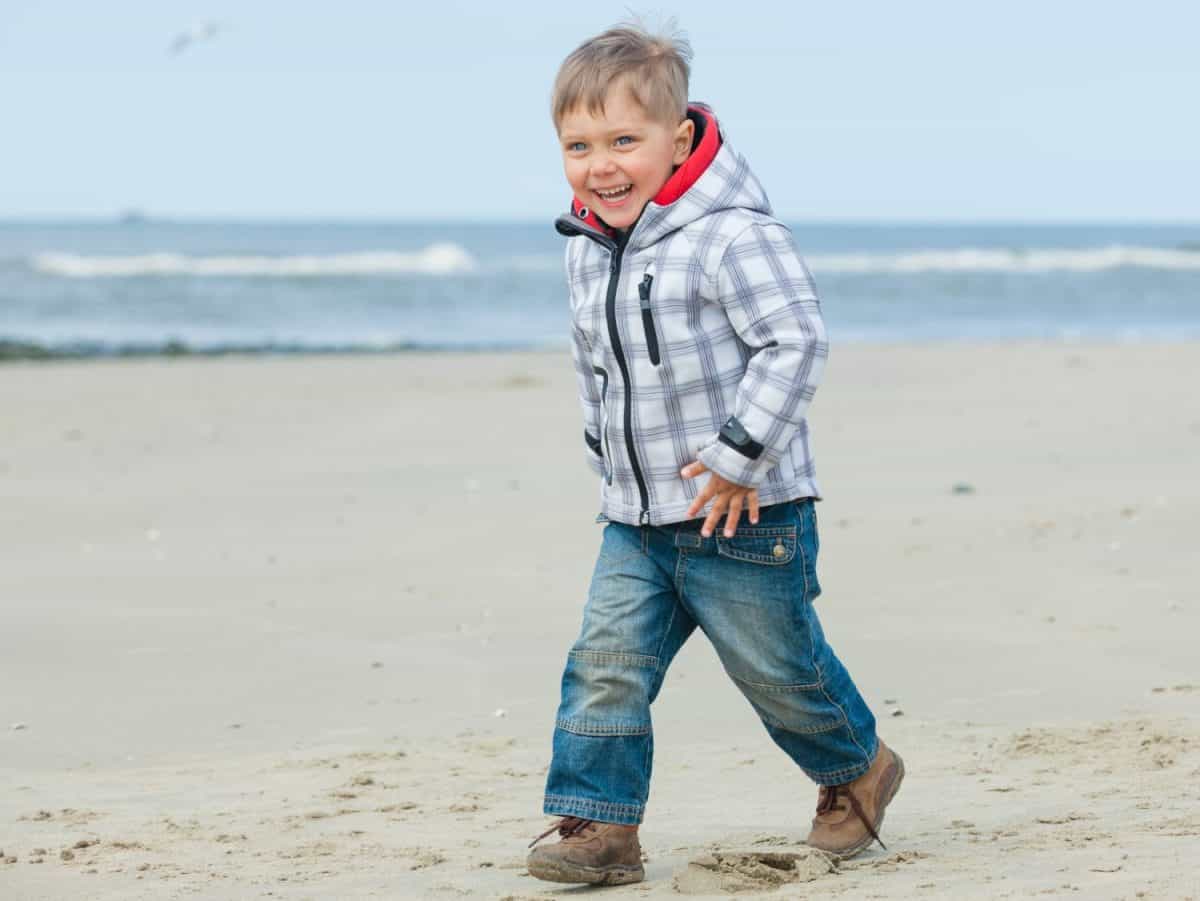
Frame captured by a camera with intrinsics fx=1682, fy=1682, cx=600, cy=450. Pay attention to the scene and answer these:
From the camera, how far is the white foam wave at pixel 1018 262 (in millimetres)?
37781

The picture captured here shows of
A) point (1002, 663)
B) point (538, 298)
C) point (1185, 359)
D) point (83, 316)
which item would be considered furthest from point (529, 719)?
point (538, 298)

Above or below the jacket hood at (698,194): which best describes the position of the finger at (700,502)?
below

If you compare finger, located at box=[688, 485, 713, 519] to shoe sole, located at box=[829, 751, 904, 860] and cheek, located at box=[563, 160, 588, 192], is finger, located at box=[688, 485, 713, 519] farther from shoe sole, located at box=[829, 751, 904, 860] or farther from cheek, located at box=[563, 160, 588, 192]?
shoe sole, located at box=[829, 751, 904, 860]

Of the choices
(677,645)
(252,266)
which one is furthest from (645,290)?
(252,266)

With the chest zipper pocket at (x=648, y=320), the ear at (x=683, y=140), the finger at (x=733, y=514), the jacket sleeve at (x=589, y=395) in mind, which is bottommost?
the finger at (x=733, y=514)

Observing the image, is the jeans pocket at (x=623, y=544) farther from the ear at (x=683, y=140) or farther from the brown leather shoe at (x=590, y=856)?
the ear at (x=683, y=140)

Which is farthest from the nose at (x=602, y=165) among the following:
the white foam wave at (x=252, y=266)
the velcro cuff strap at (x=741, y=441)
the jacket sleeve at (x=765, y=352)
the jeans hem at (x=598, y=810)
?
the white foam wave at (x=252, y=266)

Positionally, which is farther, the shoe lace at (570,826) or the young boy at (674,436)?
the shoe lace at (570,826)

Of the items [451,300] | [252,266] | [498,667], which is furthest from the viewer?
[252,266]

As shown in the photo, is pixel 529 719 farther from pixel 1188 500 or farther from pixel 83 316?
pixel 83 316

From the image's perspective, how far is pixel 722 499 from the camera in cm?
291

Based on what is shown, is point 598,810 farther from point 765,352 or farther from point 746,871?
point 765,352

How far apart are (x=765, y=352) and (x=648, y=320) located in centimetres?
22

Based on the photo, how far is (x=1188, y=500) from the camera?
22.5 feet
